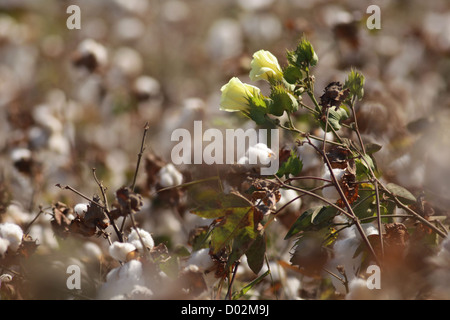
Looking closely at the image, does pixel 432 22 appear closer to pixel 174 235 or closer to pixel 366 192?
pixel 174 235

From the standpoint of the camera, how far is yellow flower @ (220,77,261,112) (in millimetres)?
1029

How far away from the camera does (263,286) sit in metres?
1.48

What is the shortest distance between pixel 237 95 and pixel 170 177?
1.42 feet

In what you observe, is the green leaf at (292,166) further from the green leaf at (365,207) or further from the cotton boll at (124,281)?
the cotton boll at (124,281)

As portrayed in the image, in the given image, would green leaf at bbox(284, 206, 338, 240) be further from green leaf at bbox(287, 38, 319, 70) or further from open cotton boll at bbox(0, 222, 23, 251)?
open cotton boll at bbox(0, 222, 23, 251)

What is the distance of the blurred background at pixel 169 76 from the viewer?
5.57ft

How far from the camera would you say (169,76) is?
3812 millimetres

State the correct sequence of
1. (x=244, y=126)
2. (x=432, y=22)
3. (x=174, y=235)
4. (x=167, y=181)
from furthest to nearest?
1. (x=432, y=22)
2. (x=174, y=235)
3. (x=244, y=126)
4. (x=167, y=181)

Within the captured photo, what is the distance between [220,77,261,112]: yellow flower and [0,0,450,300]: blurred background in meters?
0.20

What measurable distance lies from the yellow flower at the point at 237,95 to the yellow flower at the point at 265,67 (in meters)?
0.04

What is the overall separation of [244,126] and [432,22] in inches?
64.7

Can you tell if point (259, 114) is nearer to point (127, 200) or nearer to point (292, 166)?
point (292, 166)
